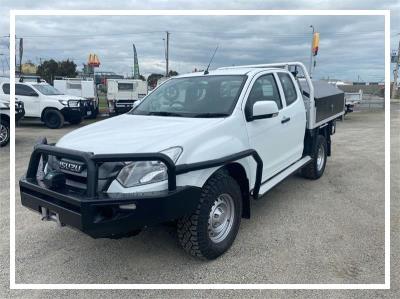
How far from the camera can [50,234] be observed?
3943 millimetres

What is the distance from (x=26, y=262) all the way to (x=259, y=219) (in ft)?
8.32

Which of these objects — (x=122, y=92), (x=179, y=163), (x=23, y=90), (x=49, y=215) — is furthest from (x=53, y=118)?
(x=179, y=163)

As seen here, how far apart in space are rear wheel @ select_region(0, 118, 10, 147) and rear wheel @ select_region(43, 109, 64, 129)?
14.1 feet

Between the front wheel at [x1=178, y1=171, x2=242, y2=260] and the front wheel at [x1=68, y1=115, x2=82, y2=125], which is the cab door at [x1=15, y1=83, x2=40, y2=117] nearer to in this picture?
the front wheel at [x1=68, y1=115, x2=82, y2=125]

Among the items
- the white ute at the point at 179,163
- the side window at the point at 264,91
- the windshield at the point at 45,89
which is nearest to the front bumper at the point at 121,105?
the windshield at the point at 45,89

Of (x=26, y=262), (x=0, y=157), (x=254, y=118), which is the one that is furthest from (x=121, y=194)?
(x=0, y=157)

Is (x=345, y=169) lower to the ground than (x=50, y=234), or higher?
higher

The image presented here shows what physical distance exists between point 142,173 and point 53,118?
39.8ft

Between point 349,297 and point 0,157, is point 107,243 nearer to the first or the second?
point 349,297

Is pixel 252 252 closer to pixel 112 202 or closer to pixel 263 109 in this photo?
pixel 263 109

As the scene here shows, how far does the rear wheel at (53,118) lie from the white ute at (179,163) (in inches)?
400

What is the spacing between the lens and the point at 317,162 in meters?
6.00

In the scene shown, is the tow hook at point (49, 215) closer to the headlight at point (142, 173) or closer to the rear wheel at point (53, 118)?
the headlight at point (142, 173)

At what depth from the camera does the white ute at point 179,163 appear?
2.69m
